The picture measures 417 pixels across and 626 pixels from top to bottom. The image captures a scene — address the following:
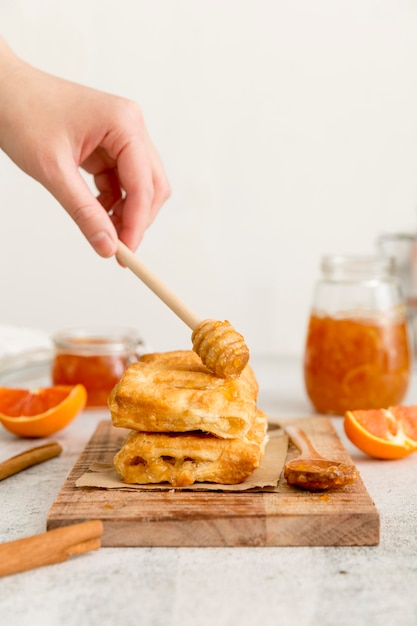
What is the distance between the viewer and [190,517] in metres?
1.30

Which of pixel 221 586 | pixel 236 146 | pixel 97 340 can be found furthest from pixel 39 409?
pixel 236 146

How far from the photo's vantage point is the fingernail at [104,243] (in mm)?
1735

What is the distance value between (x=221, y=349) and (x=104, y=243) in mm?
408

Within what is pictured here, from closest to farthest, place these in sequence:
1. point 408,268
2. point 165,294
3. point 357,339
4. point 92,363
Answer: point 165,294 → point 357,339 → point 92,363 → point 408,268

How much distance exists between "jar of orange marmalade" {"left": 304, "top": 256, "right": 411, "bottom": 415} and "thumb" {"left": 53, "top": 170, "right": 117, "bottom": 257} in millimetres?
715

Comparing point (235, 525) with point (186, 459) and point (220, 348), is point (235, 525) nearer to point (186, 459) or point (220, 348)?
point (186, 459)

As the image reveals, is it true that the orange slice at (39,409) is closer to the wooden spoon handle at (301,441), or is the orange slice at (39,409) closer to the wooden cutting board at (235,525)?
the wooden spoon handle at (301,441)

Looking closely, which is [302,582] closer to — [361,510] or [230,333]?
[361,510]

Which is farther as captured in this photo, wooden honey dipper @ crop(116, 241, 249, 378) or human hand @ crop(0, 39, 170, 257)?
human hand @ crop(0, 39, 170, 257)

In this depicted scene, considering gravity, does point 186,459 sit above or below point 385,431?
above

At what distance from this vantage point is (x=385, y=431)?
180 centimetres

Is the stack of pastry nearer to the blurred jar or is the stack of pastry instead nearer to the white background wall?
the blurred jar

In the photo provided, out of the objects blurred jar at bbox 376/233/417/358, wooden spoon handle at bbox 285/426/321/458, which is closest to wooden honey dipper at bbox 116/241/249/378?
wooden spoon handle at bbox 285/426/321/458

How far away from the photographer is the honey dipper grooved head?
4.86 feet
